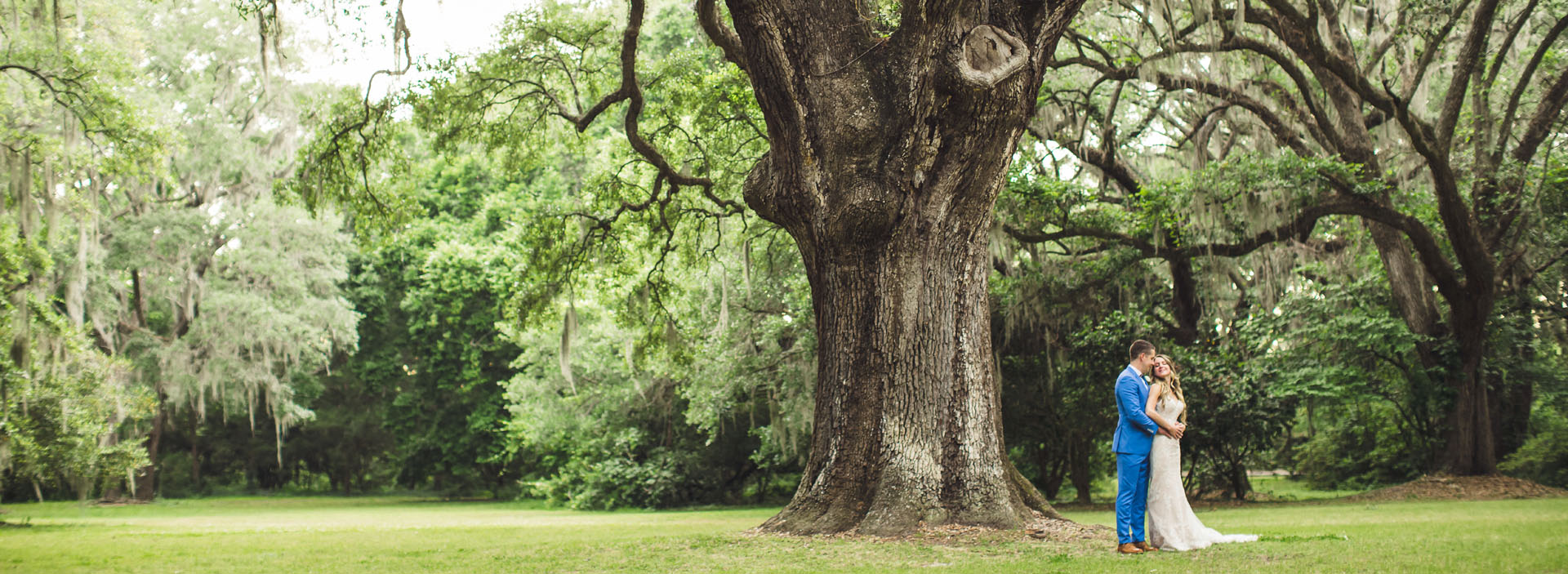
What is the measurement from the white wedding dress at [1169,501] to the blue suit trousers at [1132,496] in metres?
0.06

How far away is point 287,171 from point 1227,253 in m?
20.5

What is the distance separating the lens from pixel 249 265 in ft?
79.8

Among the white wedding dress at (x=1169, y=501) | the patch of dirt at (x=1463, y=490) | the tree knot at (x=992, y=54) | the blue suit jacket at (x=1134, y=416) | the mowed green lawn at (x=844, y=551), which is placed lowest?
the patch of dirt at (x=1463, y=490)

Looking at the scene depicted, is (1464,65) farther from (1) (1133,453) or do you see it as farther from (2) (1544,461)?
(1) (1133,453)

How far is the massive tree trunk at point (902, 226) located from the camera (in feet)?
23.3

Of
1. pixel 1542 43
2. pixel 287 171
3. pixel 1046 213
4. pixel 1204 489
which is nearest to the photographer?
pixel 1542 43

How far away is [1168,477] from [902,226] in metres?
2.61

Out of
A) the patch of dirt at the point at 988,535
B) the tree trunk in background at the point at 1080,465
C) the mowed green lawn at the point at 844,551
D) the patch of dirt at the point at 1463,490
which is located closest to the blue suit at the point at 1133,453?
the mowed green lawn at the point at 844,551

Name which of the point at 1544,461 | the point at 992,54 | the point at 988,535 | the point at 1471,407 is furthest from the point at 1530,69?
the point at 988,535

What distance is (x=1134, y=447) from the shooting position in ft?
20.4

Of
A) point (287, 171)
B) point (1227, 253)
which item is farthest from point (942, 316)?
point (287, 171)

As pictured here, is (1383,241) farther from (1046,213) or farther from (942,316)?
(942,316)

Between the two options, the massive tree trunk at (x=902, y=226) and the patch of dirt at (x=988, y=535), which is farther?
the massive tree trunk at (x=902, y=226)

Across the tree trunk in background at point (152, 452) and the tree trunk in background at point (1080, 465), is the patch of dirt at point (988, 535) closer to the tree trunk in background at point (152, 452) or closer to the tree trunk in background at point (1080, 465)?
the tree trunk in background at point (1080, 465)
